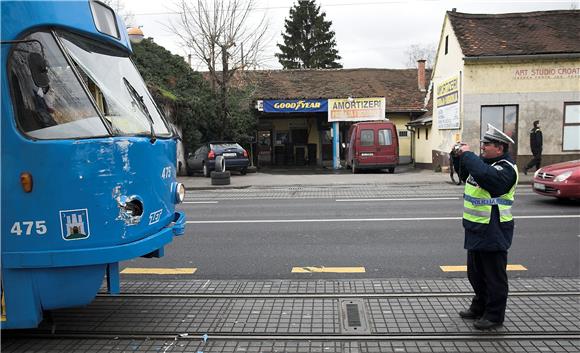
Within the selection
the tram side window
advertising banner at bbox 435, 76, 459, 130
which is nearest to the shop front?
advertising banner at bbox 435, 76, 459, 130

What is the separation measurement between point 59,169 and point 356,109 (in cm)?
2134

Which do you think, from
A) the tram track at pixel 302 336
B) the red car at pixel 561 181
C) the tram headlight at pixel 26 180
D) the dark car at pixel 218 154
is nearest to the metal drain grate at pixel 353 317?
the tram track at pixel 302 336

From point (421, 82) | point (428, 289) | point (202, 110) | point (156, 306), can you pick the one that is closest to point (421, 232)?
point (428, 289)

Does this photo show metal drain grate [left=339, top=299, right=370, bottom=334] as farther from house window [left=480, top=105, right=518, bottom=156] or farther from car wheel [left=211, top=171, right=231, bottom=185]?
house window [left=480, top=105, right=518, bottom=156]

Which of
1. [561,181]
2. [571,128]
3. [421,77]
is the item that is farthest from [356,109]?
[561,181]

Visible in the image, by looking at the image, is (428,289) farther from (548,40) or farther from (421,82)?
(421,82)

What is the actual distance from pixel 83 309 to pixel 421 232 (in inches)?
215

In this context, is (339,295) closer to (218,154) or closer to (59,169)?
(59,169)

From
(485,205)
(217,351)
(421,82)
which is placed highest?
(421,82)

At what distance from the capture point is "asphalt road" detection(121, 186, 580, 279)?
6.08 meters

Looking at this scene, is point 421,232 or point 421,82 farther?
point 421,82

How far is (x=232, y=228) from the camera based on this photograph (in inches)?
345

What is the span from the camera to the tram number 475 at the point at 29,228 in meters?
3.41

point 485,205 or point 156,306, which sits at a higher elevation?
point 485,205
